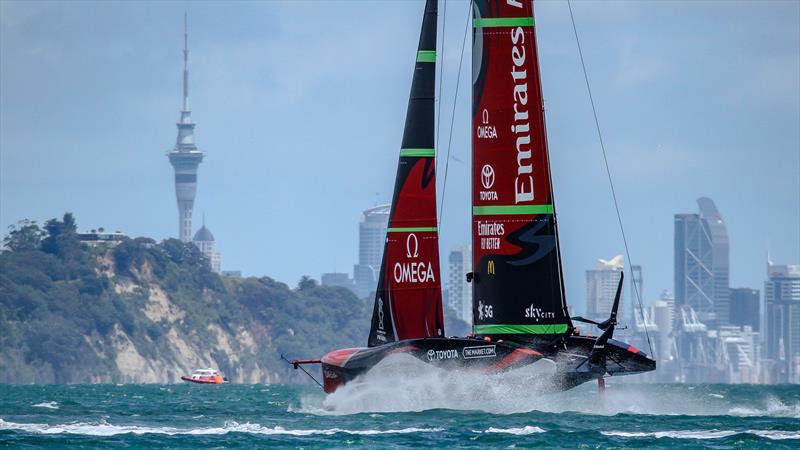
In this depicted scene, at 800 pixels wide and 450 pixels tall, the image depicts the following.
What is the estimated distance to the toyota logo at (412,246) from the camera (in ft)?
175

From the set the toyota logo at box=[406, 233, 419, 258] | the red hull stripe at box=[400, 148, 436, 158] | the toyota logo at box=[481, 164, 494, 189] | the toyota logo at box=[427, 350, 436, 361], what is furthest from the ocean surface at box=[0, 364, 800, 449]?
the red hull stripe at box=[400, 148, 436, 158]

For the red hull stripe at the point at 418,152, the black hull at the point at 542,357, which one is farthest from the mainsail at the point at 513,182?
the red hull stripe at the point at 418,152

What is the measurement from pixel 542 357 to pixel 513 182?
493 centimetres

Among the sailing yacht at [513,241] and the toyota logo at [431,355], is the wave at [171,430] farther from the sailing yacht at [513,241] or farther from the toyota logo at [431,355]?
the sailing yacht at [513,241]

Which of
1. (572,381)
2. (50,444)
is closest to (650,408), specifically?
(572,381)

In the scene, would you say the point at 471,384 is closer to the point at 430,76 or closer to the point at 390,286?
the point at 390,286

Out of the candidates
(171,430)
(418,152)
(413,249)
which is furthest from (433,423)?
(418,152)

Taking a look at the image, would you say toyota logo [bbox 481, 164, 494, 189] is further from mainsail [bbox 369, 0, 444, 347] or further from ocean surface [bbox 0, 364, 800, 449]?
ocean surface [bbox 0, 364, 800, 449]

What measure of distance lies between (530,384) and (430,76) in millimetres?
11467

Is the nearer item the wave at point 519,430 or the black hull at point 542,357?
the wave at point 519,430

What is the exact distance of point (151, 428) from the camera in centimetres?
4778

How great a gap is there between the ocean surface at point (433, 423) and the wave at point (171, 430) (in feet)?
0.09

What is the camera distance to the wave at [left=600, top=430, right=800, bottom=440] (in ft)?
145

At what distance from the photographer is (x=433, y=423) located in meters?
46.5
